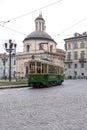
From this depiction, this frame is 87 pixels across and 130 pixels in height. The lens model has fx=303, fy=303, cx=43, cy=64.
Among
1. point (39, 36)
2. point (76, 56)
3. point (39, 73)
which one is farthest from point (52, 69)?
point (76, 56)

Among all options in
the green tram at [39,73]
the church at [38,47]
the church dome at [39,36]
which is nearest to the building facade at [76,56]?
the church at [38,47]

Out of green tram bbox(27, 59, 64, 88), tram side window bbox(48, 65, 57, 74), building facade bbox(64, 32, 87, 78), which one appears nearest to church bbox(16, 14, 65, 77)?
building facade bbox(64, 32, 87, 78)

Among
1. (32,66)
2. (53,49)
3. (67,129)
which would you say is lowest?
(67,129)

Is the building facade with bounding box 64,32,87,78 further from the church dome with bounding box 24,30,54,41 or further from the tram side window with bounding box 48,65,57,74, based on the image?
the tram side window with bounding box 48,65,57,74

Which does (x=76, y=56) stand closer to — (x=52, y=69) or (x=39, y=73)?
(x=52, y=69)

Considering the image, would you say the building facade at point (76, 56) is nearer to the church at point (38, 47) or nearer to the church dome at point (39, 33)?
the church at point (38, 47)

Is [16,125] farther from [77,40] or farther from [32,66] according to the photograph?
[77,40]

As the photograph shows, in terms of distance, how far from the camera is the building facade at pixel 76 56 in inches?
3647

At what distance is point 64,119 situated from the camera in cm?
880

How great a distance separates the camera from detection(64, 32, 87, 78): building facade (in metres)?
92.6

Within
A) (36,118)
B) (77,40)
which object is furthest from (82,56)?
(36,118)

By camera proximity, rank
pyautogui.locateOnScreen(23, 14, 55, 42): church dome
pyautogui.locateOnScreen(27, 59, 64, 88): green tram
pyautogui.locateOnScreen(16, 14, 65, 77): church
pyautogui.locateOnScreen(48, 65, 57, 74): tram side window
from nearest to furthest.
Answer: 1. pyautogui.locateOnScreen(27, 59, 64, 88): green tram
2. pyautogui.locateOnScreen(48, 65, 57, 74): tram side window
3. pyautogui.locateOnScreen(16, 14, 65, 77): church
4. pyautogui.locateOnScreen(23, 14, 55, 42): church dome

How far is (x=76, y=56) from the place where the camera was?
9562 centimetres

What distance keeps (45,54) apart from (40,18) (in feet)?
46.3
